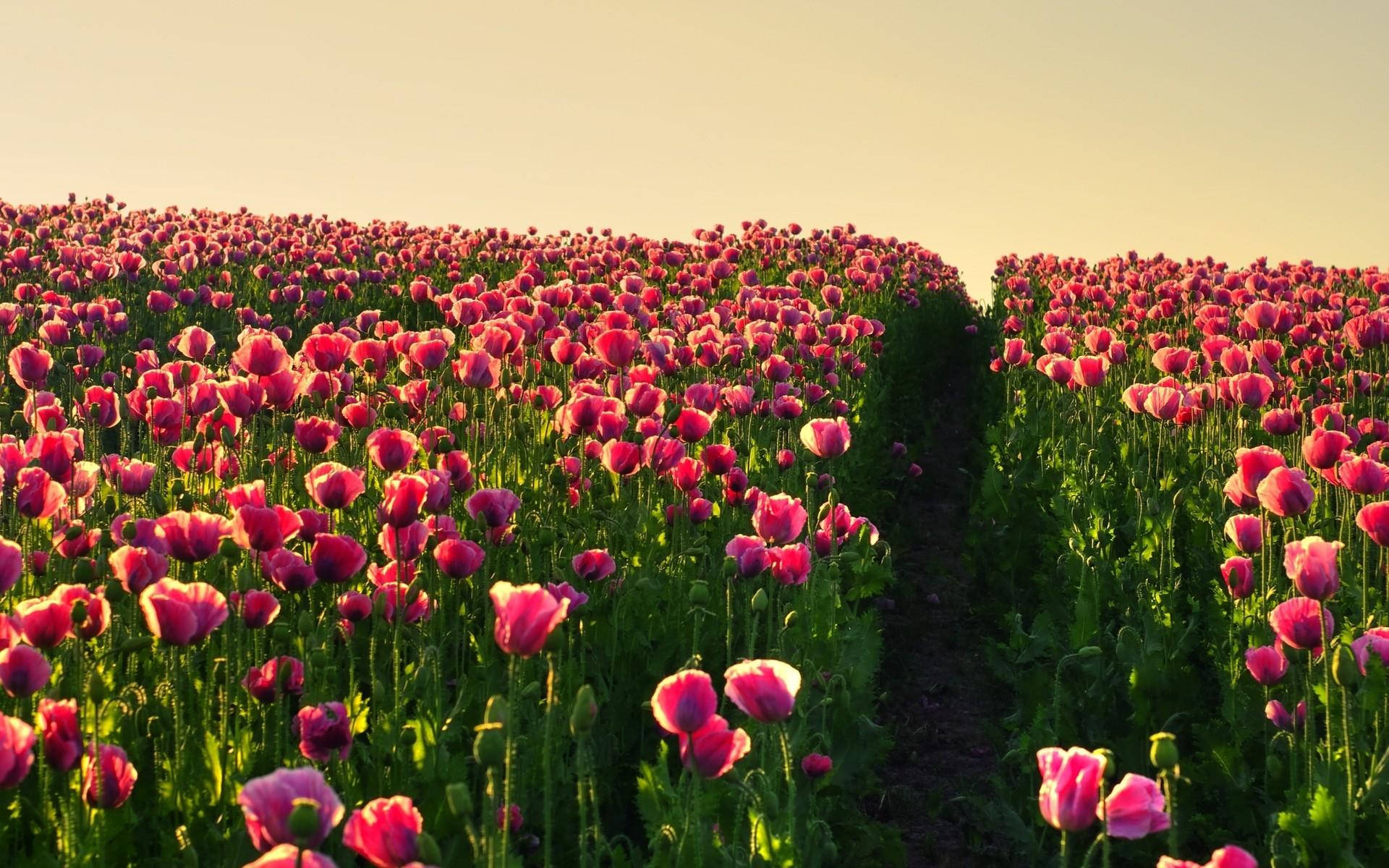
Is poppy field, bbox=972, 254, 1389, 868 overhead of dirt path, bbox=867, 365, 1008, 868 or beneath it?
overhead

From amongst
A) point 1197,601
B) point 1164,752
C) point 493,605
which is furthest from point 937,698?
point 1164,752

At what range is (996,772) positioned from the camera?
5.38m

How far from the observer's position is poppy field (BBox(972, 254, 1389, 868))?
11.3 feet

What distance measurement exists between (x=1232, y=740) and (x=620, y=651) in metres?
2.11

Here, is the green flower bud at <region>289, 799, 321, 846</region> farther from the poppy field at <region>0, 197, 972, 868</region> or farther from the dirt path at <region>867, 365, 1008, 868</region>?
the dirt path at <region>867, 365, 1008, 868</region>

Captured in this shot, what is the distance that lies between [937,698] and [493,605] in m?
2.79

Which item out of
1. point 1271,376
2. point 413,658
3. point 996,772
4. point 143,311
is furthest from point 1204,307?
point 143,311

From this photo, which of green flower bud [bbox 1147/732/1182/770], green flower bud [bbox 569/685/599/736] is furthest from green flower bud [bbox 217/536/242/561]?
green flower bud [bbox 1147/732/1182/770]

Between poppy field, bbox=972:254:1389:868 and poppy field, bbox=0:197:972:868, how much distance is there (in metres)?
0.04

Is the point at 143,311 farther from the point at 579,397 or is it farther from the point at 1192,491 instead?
the point at 1192,491

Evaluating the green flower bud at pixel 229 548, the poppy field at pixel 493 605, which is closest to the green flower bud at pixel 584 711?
the poppy field at pixel 493 605

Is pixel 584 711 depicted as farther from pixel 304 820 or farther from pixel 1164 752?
pixel 1164 752

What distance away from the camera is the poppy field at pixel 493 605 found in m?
2.79

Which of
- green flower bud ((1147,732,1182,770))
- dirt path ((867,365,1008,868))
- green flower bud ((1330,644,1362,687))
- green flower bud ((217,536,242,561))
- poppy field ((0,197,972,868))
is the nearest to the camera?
green flower bud ((1147,732,1182,770))
